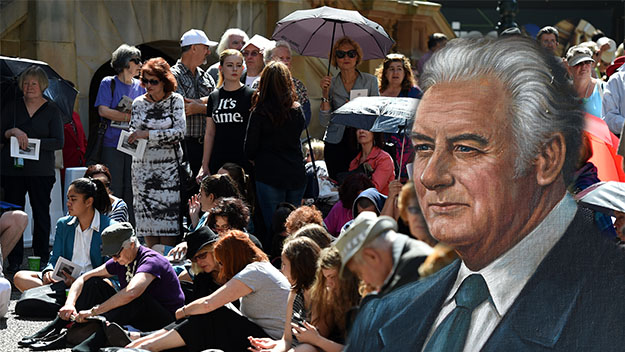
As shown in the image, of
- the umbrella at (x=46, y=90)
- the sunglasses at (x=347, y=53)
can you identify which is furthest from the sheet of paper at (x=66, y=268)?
the sunglasses at (x=347, y=53)

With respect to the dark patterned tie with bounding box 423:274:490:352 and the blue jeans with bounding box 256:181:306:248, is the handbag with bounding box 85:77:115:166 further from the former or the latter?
the dark patterned tie with bounding box 423:274:490:352

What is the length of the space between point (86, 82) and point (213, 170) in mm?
4496

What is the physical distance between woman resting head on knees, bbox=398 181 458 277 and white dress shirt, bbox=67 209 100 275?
17.4 feet

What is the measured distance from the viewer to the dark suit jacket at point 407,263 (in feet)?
6.75

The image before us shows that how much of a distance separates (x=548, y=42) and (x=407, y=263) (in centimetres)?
55

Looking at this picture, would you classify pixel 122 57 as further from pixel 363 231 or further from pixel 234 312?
pixel 363 231

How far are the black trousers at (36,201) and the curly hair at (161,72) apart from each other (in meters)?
1.58

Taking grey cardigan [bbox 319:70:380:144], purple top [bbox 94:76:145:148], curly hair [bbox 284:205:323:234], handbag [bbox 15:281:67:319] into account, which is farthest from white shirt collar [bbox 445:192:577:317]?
purple top [bbox 94:76:145:148]

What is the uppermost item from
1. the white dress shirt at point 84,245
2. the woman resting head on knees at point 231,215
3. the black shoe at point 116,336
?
the woman resting head on knees at point 231,215

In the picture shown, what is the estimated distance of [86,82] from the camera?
37.6 ft

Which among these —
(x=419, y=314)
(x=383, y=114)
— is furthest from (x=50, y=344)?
(x=419, y=314)

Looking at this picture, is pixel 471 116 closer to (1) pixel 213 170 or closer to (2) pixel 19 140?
(1) pixel 213 170

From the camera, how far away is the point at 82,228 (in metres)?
7.15

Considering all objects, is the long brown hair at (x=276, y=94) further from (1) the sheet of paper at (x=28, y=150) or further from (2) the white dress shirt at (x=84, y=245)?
(1) the sheet of paper at (x=28, y=150)
